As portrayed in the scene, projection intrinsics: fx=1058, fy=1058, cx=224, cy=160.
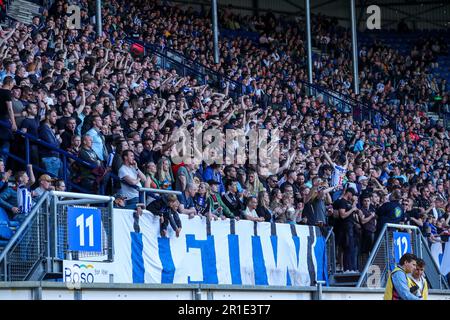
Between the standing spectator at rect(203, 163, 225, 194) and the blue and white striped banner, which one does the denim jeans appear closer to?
the blue and white striped banner

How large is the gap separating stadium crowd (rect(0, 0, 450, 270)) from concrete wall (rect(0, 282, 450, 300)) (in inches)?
92.0

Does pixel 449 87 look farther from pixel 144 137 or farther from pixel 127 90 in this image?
pixel 144 137

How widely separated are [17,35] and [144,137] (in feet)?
11.4

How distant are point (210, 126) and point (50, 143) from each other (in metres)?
5.60

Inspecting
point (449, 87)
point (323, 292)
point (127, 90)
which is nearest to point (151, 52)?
point (127, 90)

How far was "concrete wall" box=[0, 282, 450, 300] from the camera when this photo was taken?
31.5 ft

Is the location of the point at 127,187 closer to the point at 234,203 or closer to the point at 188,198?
the point at 188,198

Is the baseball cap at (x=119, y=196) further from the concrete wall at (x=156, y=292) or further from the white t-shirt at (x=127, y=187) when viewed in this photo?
the concrete wall at (x=156, y=292)

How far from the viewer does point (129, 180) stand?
14.1 m

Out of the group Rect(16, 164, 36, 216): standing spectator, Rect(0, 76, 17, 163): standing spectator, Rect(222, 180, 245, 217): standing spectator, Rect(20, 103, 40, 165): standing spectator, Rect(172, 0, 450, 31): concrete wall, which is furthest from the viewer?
Rect(172, 0, 450, 31): concrete wall


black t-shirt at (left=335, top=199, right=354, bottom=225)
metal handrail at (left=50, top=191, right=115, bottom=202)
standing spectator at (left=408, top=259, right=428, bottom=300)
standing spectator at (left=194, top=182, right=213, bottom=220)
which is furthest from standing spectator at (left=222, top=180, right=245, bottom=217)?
standing spectator at (left=408, top=259, right=428, bottom=300)

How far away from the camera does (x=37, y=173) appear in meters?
14.2

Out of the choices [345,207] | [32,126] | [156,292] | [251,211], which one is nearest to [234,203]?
[251,211]

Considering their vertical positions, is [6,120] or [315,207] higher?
[6,120]
